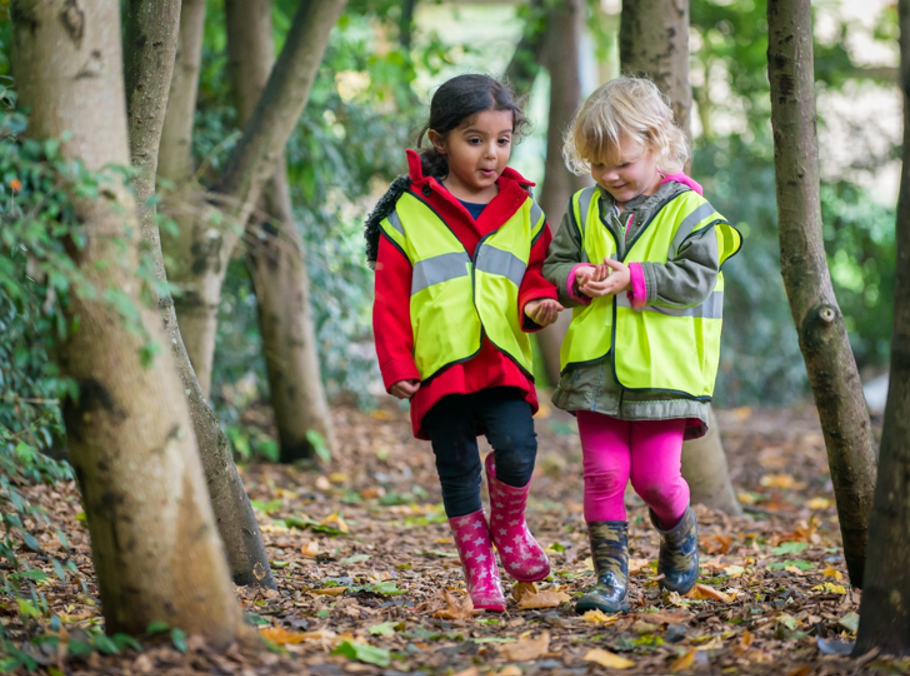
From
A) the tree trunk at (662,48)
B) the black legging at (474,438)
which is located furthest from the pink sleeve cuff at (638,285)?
the tree trunk at (662,48)

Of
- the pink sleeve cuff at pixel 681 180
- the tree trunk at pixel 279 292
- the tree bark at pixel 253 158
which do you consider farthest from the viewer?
the tree trunk at pixel 279 292

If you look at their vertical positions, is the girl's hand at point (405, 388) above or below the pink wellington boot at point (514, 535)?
above

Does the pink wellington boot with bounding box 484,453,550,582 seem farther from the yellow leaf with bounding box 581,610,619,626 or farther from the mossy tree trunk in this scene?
the mossy tree trunk

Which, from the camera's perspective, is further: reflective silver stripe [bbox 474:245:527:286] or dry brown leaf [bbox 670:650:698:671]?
reflective silver stripe [bbox 474:245:527:286]

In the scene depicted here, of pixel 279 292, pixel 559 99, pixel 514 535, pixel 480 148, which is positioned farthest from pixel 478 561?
pixel 559 99

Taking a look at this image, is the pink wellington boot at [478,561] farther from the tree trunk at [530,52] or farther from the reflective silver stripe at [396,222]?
the tree trunk at [530,52]

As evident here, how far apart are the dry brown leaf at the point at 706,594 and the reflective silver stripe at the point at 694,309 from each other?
916 mm

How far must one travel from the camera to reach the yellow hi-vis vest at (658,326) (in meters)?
2.77

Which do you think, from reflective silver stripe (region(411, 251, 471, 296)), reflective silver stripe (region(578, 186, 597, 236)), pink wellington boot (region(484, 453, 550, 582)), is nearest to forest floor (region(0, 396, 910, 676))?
pink wellington boot (region(484, 453, 550, 582))

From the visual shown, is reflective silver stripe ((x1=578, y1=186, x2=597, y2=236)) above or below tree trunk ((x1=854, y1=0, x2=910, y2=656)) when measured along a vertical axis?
above

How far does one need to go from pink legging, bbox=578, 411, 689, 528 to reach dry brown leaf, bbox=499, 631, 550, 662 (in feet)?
1.78

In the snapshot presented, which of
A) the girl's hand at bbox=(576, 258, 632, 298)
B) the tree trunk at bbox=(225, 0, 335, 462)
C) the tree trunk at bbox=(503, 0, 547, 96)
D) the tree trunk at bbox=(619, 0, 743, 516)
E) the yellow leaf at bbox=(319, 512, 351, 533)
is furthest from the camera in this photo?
the tree trunk at bbox=(503, 0, 547, 96)

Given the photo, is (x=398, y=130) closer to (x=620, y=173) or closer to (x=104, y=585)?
(x=620, y=173)

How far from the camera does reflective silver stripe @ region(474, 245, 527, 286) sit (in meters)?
2.89
